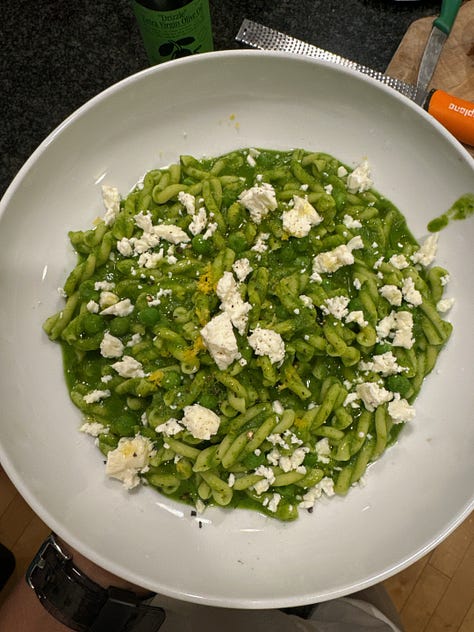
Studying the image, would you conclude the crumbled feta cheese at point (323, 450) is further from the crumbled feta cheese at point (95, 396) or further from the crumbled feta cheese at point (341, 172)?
the crumbled feta cheese at point (341, 172)

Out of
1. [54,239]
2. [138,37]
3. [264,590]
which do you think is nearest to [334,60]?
[138,37]

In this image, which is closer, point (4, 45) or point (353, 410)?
point (353, 410)

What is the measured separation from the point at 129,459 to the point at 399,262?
182 centimetres

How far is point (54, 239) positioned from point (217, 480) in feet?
5.55

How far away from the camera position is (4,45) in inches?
151

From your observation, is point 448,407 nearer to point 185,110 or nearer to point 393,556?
point 393,556

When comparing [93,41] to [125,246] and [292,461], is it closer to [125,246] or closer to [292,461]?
[125,246]

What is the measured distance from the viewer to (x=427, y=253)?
3.13 metres

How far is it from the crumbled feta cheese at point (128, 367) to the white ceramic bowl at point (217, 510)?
0.48 metres

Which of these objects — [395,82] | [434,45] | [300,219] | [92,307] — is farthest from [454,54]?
[92,307]

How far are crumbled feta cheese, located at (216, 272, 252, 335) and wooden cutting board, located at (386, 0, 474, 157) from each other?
175 cm

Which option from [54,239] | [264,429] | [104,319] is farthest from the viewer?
[54,239]

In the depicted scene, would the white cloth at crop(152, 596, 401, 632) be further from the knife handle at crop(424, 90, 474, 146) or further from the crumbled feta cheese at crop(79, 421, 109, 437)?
the knife handle at crop(424, 90, 474, 146)

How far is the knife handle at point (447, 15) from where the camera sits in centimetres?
320
